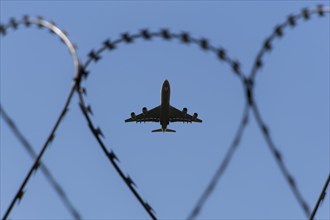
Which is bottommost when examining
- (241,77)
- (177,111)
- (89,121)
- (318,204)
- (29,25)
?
(177,111)

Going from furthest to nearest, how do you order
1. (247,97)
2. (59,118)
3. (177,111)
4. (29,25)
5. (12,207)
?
1. (177,111)
2. (29,25)
3. (247,97)
4. (59,118)
5. (12,207)

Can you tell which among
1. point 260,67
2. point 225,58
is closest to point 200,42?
point 225,58

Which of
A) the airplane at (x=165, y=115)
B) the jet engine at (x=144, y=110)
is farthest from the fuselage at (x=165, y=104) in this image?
the jet engine at (x=144, y=110)

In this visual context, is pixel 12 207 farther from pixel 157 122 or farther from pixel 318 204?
pixel 157 122

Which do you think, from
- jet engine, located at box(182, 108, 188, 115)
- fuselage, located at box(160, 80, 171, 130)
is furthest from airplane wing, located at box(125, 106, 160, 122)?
jet engine, located at box(182, 108, 188, 115)

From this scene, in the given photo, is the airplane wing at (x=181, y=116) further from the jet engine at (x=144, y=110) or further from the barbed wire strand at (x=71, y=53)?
the barbed wire strand at (x=71, y=53)

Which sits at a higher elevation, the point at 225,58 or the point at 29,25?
the point at 29,25

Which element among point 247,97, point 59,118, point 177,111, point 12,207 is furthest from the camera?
point 177,111

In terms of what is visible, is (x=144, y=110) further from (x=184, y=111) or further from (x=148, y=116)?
(x=184, y=111)
